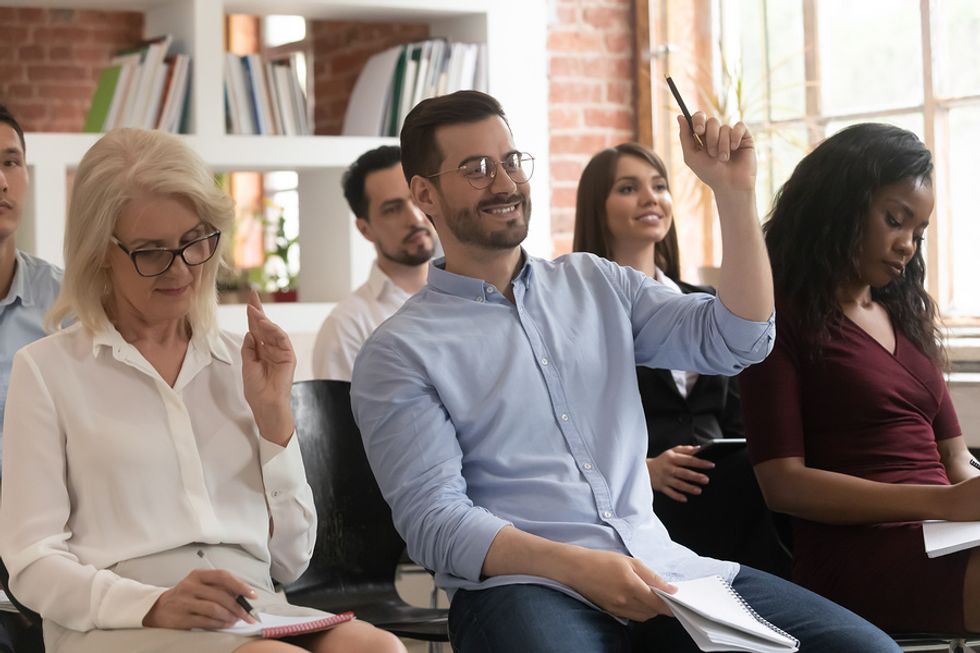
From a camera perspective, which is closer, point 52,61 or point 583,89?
point 583,89

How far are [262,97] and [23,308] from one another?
1.92 m

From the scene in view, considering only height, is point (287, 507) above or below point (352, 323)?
below

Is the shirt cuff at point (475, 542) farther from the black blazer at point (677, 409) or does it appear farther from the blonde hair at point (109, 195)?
the black blazer at point (677, 409)

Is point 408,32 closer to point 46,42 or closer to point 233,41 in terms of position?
point 46,42

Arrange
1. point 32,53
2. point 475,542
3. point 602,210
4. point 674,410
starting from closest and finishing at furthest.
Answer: point 475,542
point 674,410
point 602,210
point 32,53

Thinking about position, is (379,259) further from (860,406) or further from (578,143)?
(860,406)

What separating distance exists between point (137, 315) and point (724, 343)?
0.94m

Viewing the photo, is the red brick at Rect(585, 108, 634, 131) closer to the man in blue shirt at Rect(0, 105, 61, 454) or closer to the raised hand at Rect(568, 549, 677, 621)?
the man in blue shirt at Rect(0, 105, 61, 454)

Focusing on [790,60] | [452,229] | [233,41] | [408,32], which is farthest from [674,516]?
[233,41]

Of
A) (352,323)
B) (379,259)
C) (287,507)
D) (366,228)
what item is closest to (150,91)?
(366,228)

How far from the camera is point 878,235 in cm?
250

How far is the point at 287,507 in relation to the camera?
2021mm

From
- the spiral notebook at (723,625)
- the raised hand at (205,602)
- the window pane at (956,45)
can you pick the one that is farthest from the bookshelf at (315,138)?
the spiral notebook at (723,625)

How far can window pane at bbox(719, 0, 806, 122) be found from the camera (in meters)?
4.55
